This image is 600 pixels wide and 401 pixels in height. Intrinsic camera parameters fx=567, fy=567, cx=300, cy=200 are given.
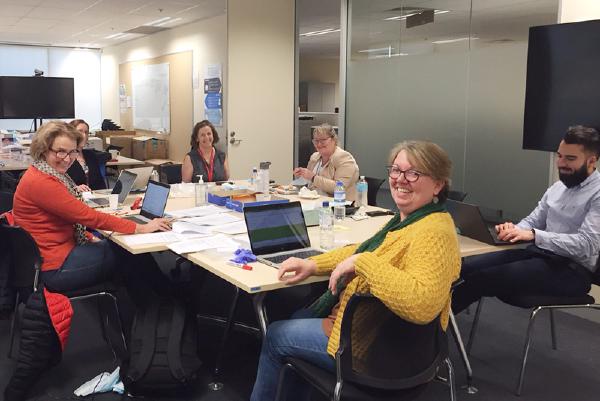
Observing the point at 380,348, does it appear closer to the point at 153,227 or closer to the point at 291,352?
the point at 291,352

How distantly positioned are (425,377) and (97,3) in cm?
710

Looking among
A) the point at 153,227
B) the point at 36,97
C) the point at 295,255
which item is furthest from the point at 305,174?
the point at 36,97

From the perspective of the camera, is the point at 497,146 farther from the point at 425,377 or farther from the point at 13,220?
the point at 13,220

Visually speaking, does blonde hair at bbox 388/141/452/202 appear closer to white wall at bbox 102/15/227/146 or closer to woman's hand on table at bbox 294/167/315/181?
woman's hand on table at bbox 294/167/315/181

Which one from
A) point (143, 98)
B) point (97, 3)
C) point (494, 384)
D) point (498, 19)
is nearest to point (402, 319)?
point (494, 384)

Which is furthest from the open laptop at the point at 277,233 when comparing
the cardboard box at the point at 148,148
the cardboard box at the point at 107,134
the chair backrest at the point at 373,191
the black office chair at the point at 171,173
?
the cardboard box at the point at 107,134

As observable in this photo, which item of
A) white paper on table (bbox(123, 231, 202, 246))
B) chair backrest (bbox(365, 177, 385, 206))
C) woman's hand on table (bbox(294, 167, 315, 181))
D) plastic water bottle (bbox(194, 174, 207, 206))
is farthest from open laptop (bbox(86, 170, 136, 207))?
chair backrest (bbox(365, 177, 385, 206))

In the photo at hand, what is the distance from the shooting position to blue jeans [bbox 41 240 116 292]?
2.78 m

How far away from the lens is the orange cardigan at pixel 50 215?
9.00 ft

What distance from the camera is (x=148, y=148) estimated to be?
32.0 feet

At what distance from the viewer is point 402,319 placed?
1670 millimetres

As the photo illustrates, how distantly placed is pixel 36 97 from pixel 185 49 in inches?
96.0

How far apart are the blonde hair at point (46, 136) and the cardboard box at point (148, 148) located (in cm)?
694

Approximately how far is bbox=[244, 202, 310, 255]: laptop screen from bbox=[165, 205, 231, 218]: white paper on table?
887 millimetres
